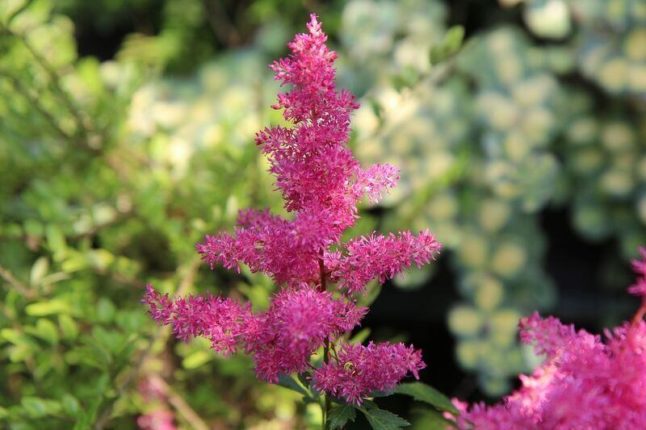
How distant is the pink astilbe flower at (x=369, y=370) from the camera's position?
0.58m

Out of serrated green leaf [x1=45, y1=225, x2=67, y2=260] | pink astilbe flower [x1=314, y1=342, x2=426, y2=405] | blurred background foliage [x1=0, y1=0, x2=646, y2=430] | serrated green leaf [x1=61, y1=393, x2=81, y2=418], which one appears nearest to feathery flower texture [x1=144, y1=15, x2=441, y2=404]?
pink astilbe flower [x1=314, y1=342, x2=426, y2=405]

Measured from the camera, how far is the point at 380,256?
59 centimetres

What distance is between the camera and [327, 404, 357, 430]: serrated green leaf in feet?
1.99

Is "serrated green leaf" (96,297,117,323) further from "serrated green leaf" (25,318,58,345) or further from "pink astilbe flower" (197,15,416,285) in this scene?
"pink astilbe flower" (197,15,416,285)

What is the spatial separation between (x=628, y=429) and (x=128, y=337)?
60 centimetres

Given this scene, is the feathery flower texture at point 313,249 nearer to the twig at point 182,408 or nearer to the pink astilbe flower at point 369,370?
the pink astilbe flower at point 369,370

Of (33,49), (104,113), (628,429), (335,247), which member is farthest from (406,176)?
(628,429)

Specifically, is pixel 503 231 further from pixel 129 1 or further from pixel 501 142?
pixel 129 1

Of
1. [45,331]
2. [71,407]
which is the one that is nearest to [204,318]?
[71,407]

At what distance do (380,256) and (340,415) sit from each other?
13cm

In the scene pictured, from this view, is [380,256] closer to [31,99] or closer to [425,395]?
[425,395]

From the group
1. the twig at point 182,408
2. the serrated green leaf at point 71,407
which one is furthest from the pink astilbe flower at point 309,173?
the twig at point 182,408

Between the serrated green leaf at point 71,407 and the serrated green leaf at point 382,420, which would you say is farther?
the serrated green leaf at point 71,407

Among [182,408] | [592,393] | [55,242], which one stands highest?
[55,242]
